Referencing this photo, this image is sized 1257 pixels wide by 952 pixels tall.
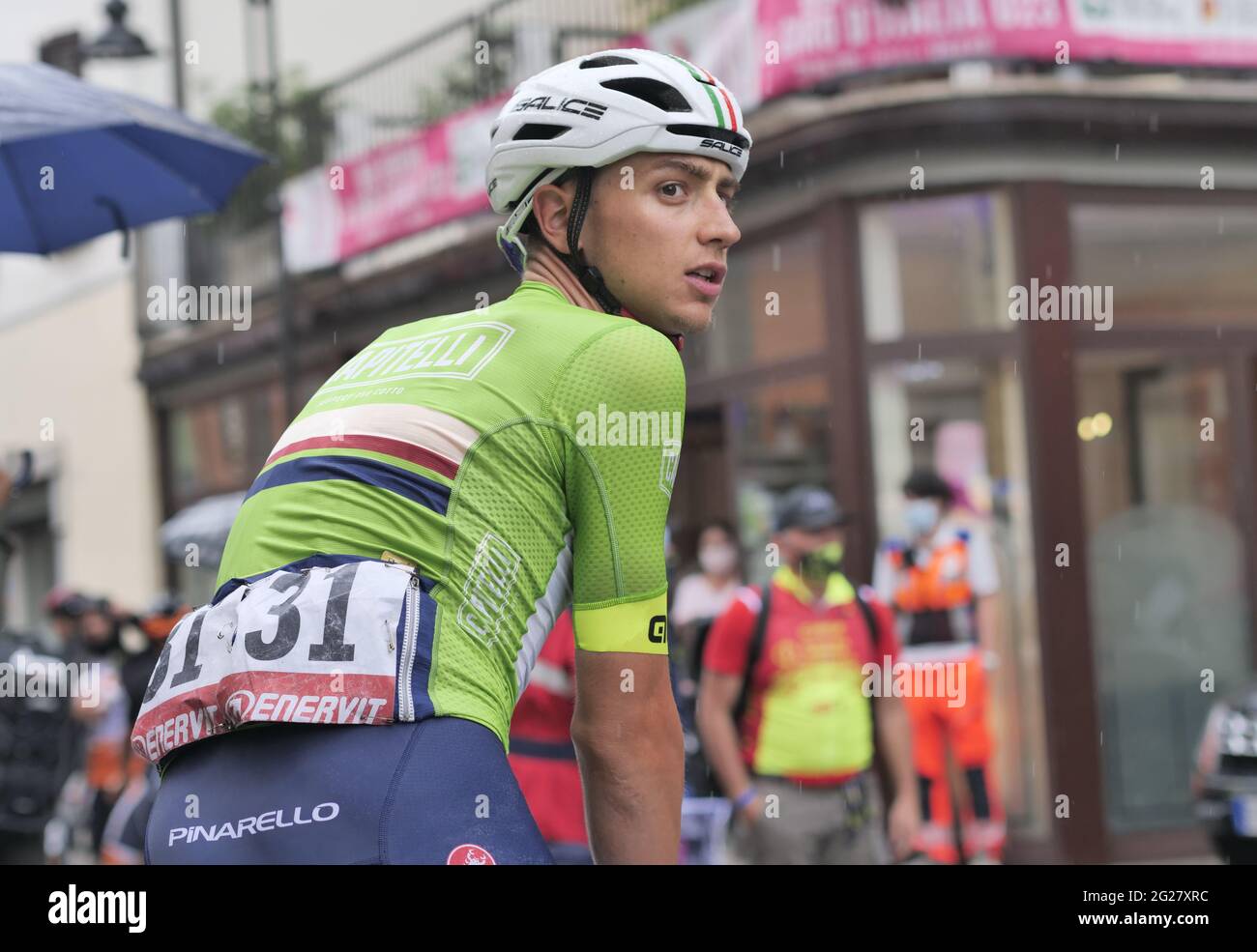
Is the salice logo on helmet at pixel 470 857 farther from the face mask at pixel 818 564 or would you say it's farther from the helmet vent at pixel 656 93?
the face mask at pixel 818 564

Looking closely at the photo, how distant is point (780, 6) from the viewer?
10.8 metres


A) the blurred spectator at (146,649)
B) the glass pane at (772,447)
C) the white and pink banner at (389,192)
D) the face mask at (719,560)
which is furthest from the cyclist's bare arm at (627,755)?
the white and pink banner at (389,192)

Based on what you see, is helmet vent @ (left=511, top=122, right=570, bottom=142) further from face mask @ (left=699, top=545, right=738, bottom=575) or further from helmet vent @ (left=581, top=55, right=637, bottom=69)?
face mask @ (left=699, top=545, right=738, bottom=575)

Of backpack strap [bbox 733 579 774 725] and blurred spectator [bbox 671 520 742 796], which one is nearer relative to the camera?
backpack strap [bbox 733 579 774 725]

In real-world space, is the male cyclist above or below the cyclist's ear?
below

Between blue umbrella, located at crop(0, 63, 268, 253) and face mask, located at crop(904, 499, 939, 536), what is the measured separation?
5.55 m

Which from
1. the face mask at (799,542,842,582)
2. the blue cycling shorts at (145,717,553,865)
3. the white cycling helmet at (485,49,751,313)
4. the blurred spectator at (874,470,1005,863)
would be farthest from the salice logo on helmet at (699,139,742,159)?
the blurred spectator at (874,470,1005,863)

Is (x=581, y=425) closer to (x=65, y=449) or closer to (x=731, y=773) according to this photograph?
(x=731, y=773)

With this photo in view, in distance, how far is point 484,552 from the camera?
2096 millimetres

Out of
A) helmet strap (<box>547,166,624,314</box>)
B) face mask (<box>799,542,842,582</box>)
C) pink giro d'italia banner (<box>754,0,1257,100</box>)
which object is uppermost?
pink giro d'italia banner (<box>754,0,1257,100</box>)

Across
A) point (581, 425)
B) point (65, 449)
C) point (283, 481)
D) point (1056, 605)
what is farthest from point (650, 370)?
point (65, 449)

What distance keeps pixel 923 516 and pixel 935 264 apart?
7.03 ft

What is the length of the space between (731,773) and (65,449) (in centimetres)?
1771
